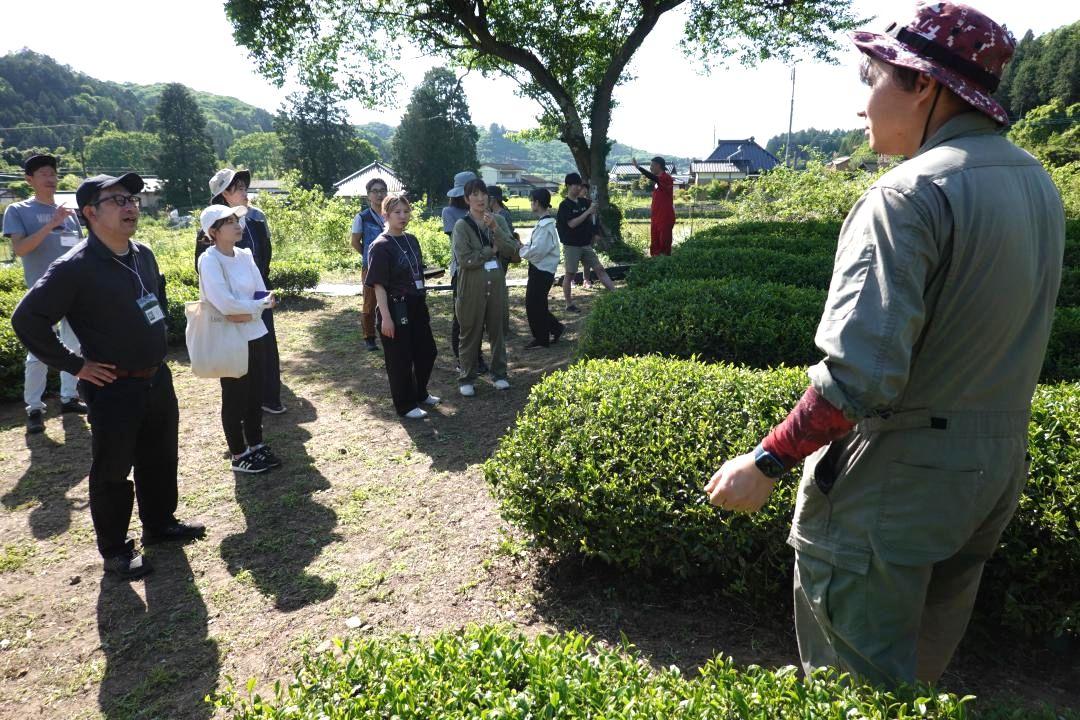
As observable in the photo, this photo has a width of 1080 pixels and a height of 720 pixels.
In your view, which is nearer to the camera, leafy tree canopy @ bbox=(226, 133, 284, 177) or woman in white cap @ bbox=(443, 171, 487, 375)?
woman in white cap @ bbox=(443, 171, 487, 375)

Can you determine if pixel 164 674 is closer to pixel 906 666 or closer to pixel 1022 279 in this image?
pixel 906 666

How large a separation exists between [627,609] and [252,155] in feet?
433

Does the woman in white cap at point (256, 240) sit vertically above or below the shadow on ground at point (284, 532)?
above

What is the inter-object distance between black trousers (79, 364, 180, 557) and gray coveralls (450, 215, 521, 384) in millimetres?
2976

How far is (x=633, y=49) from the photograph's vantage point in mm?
14703

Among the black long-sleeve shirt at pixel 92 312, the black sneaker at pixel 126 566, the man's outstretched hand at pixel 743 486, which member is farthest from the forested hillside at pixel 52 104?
the man's outstretched hand at pixel 743 486

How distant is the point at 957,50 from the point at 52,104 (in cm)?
14602

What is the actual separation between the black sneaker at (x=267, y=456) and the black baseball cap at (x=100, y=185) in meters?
2.18

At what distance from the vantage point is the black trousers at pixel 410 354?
229 inches

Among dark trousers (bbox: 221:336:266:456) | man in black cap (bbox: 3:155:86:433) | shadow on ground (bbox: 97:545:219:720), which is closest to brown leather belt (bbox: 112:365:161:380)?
dark trousers (bbox: 221:336:266:456)

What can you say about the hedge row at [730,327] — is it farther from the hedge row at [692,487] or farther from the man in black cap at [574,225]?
the man in black cap at [574,225]

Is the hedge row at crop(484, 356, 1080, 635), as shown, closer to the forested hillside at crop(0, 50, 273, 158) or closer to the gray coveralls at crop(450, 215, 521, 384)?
the gray coveralls at crop(450, 215, 521, 384)

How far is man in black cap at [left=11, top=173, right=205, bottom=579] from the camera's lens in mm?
3346

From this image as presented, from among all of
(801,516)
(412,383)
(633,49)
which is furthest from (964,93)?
(633,49)
